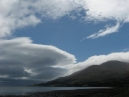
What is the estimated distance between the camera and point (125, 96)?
62719mm

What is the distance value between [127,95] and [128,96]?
2159mm

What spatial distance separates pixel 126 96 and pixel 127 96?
802 mm

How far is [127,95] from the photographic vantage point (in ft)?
206

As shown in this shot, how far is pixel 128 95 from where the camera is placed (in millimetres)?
61812

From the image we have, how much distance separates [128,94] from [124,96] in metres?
1.34

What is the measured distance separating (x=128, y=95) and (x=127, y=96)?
0.71 meters

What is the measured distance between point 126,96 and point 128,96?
1.57 meters

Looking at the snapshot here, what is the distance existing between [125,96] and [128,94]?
1067 mm

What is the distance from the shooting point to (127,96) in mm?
61281

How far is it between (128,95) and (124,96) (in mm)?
1876

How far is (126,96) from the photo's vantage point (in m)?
62.1

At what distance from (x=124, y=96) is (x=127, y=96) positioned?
87.5 inches

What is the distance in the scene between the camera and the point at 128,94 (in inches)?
2475
